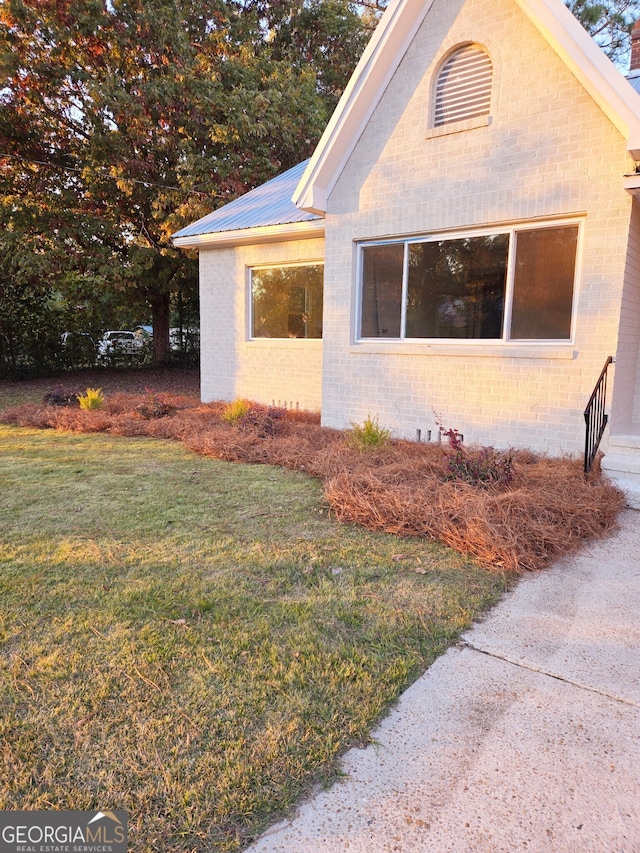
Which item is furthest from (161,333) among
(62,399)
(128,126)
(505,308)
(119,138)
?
(505,308)

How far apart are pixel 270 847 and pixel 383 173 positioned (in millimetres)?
7925

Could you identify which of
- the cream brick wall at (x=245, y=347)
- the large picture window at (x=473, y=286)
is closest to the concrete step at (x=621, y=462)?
the large picture window at (x=473, y=286)

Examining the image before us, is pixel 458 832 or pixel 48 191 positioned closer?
pixel 458 832

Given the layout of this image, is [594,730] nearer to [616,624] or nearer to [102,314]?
[616,624]

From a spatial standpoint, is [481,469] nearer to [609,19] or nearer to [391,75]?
[391,75]

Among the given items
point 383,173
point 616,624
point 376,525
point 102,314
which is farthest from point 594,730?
point 102,314

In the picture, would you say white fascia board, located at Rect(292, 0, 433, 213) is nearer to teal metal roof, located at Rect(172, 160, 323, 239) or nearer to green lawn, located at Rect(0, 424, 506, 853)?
teal metal roof, located at Rect(172, 160, 323, 239)

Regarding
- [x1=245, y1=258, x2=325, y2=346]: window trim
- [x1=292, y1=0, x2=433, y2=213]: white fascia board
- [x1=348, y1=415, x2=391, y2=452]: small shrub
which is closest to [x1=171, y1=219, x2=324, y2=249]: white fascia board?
[x1=245, y1=258, x2=325, y2=346]: window trim

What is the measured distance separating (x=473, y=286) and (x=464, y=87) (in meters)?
2.62

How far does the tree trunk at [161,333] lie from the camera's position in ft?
60.3

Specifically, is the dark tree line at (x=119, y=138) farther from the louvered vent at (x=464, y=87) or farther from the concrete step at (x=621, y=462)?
the concrete step at (x=621, y=462)

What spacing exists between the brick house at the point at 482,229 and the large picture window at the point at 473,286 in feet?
0.06

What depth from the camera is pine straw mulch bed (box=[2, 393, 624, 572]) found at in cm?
410

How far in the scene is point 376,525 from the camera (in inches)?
181
